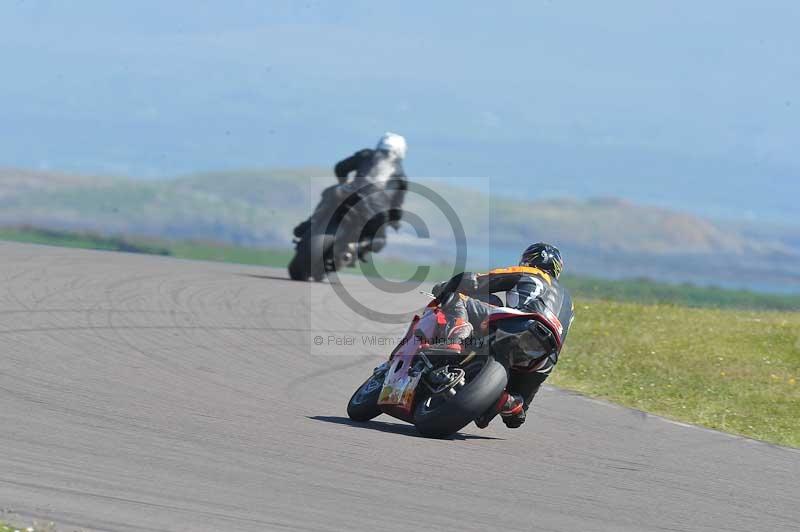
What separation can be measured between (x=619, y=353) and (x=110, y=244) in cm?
2288

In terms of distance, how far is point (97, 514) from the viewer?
270 inches

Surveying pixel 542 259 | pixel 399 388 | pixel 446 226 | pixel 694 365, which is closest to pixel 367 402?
pixel 399 388

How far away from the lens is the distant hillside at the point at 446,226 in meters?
122

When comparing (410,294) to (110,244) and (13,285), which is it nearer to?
(13,285)

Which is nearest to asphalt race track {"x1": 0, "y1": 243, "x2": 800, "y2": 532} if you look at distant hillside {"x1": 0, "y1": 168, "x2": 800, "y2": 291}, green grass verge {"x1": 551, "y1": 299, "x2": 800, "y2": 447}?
green grass verge {"x1": 551, "y1": 299, "x2": 800, "y2": 447}

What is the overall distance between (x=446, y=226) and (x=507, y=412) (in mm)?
96051

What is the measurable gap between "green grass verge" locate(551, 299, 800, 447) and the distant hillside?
250ft

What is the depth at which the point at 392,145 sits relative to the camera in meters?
24.4

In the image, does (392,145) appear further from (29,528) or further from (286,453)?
(29,528)

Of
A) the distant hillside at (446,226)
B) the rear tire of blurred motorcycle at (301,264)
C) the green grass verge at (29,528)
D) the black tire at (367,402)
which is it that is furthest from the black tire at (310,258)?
the distant hillside at (446,226)

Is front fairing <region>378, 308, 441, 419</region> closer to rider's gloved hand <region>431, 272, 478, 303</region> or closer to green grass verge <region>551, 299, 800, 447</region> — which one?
rider's gloved hand <region>431, 272, 478, 303</region>

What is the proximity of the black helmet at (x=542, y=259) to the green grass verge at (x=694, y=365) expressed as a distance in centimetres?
258

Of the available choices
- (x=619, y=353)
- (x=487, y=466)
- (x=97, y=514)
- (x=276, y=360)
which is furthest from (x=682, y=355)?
(x=97, y=514)

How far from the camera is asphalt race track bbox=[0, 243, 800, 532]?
7359 millimetres
